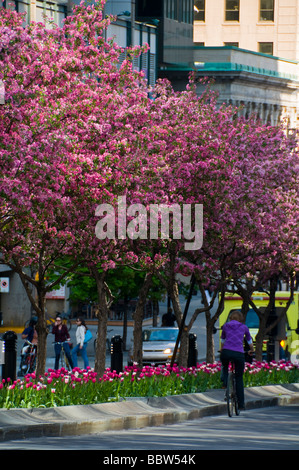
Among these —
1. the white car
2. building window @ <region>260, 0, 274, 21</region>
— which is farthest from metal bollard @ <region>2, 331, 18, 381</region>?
building window @ <region>260, 0, 274, 21</region>

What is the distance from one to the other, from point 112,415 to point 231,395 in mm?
3255

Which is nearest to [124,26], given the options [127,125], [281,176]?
[281,176]

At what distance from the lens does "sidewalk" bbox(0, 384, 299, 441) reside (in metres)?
15.9

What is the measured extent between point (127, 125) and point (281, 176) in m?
9.17

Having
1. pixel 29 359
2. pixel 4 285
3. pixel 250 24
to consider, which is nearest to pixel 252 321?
pixel 4 285

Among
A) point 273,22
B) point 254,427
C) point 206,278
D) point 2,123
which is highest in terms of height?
point 273,22

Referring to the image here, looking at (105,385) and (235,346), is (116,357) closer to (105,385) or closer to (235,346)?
(235,346)

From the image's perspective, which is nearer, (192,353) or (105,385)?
(105,385)

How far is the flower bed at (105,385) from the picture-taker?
1773 centimetres

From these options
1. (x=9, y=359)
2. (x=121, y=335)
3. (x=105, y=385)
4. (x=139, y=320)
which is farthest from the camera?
(x=121, y=335)

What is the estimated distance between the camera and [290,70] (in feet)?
335

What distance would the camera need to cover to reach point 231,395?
20.8m

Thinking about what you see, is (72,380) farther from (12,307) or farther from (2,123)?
(12,307)

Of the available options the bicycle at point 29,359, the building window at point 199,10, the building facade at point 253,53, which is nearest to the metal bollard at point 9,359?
Answer: the bicycle at point 29,359
